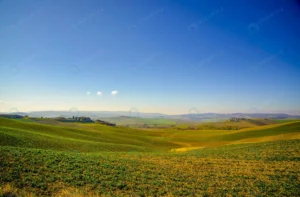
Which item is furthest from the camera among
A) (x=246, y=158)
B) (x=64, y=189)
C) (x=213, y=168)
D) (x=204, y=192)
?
(x=246, y=158)

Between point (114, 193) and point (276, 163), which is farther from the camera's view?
point (276, 163)

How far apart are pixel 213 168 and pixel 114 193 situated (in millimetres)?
12904

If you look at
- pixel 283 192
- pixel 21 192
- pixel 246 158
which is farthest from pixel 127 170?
pixel 246 158

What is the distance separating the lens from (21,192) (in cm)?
1059

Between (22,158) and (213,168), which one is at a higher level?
(22,158)

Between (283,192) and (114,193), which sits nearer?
(114,193)

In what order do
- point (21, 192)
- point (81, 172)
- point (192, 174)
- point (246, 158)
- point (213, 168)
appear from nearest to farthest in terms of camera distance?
point (21, 192), point (81, 172), point (192, 174), point (213, 168), point (246, 158)

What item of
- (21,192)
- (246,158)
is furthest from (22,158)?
(246,158)

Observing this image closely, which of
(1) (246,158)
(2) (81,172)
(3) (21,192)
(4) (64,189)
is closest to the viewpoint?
(3) (21,192)

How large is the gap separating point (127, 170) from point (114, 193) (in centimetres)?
582

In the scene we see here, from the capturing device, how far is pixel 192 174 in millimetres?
17672

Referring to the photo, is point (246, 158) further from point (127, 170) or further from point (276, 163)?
point (127, 170)

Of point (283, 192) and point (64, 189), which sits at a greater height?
point (64, 189)

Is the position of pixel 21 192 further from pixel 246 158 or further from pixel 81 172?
pixel 246 158
